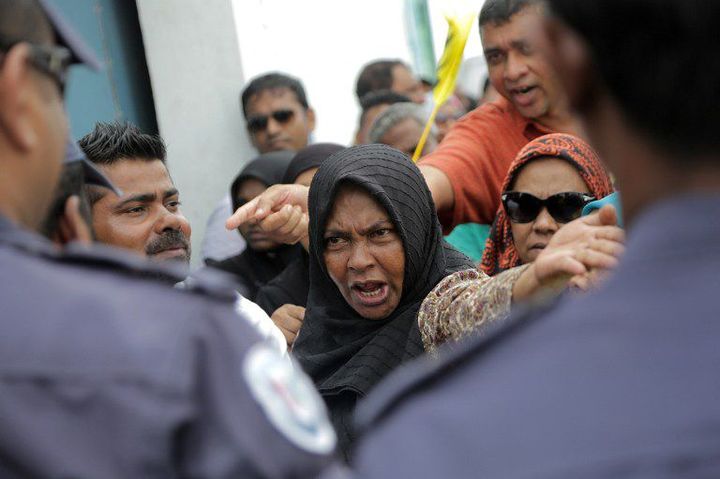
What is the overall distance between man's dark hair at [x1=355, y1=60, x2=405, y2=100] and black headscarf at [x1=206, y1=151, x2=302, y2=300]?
5.85 ft

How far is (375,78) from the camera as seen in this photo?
7.06 m

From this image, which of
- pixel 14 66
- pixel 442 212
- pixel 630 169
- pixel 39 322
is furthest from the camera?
pixel 442 212

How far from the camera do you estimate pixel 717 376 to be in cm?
106

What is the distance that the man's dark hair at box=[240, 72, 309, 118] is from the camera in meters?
5.66

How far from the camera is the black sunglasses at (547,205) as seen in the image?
11.3 feet

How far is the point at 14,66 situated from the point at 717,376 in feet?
2.87

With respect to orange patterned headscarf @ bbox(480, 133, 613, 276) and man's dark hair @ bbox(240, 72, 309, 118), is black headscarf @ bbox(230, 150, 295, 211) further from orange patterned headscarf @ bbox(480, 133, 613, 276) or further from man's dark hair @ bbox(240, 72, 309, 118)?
orange patterned headscarf @ bbox(480, 133, 613, 276)

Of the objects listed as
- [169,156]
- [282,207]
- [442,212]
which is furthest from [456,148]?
[169,156]

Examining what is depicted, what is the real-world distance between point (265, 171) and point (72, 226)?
3.69m

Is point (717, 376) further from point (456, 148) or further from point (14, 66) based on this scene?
point (456, 148)

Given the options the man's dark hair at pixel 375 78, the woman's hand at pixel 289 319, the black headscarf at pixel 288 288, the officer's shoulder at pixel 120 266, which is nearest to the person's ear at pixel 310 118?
the man's dark hair at pixel 375 78

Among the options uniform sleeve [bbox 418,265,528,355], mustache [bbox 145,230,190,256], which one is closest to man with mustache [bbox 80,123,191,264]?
mustache [bbox 145,230,190,256]

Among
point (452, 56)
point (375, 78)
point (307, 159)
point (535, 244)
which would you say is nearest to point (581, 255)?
point (535, 244)

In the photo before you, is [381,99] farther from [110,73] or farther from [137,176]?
[137,176]
